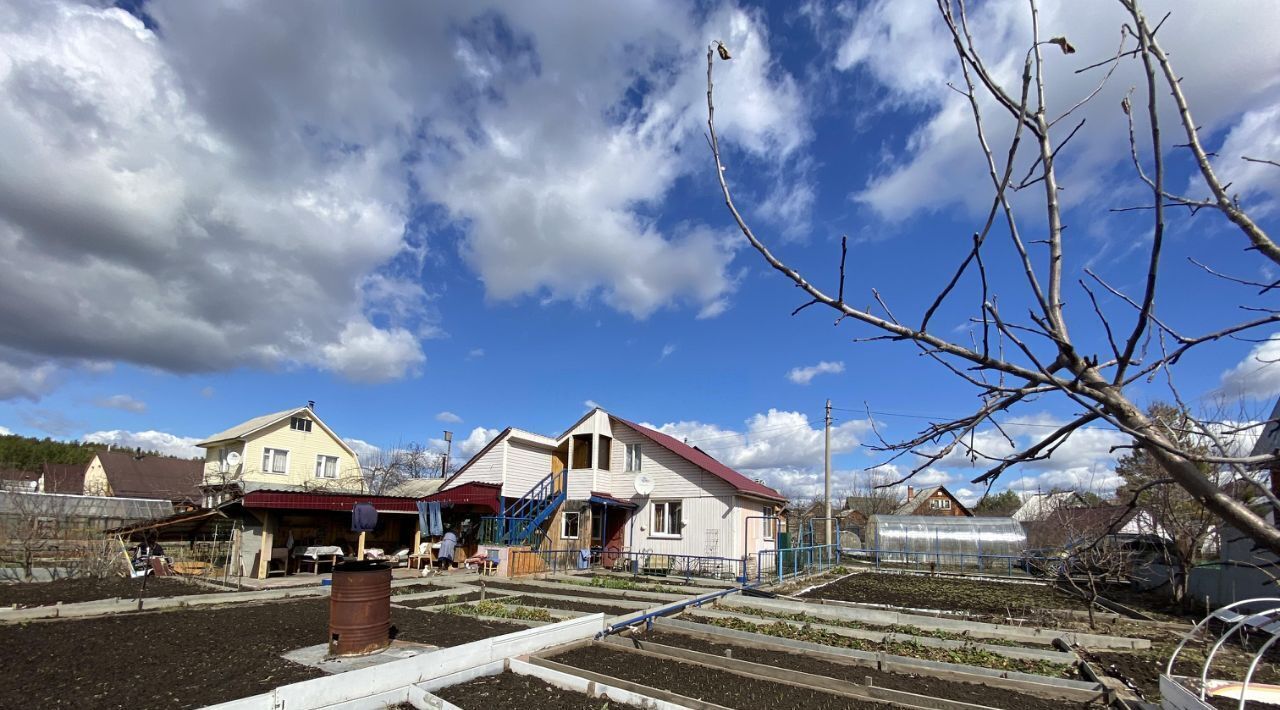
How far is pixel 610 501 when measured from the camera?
23266mm

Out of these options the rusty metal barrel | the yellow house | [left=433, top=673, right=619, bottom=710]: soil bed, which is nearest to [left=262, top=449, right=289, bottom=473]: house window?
the yellow house

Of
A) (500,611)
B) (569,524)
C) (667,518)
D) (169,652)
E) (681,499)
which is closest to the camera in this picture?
(169,652)

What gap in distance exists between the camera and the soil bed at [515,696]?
6.63 m

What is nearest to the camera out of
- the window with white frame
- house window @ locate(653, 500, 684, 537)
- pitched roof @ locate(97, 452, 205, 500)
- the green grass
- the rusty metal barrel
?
the rusty metal barrel

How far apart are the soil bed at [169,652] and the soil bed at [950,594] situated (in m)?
10.1

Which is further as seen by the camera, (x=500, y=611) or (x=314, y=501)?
(x=314, y=501)

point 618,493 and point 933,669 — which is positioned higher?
point 618,493

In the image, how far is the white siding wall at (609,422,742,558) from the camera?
885 inches

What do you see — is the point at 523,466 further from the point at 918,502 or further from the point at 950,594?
the point at 918,502

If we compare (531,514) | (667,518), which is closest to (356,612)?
(531,514)

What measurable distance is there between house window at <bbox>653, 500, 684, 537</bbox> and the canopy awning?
98cm

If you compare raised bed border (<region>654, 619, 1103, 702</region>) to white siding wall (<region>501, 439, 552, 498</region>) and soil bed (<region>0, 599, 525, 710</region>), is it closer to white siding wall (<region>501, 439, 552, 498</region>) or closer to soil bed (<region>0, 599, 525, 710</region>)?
soil bed (<region>0, 599, 525, 710</region>)

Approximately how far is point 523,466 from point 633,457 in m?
4.51

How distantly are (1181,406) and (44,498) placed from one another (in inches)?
967
